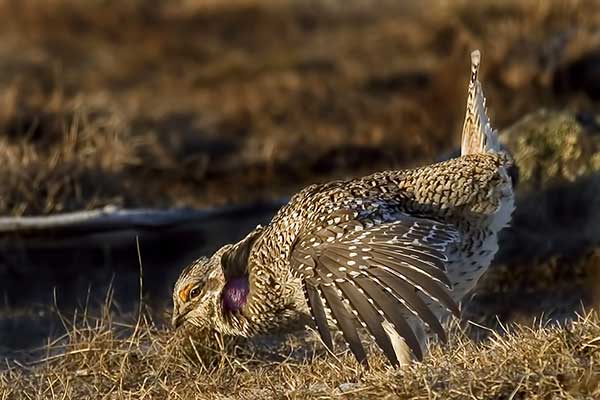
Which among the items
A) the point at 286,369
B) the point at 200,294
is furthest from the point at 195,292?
the point at 286,369

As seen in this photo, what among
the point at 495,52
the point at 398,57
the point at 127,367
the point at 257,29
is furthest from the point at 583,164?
the point at 257,29

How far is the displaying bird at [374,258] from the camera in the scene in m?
5.01

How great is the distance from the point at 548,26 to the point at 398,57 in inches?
93.3

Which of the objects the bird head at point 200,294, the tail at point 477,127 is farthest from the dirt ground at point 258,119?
the tail at point 477,127

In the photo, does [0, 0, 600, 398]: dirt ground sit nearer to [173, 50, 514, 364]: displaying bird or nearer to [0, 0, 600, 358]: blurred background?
[0, 0, 600, 358]: blurred background

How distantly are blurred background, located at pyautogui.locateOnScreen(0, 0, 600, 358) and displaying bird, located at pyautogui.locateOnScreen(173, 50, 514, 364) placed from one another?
1132mm

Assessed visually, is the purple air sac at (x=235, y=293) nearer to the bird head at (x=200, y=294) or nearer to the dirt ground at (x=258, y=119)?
the bird head at (x=200, y=294)

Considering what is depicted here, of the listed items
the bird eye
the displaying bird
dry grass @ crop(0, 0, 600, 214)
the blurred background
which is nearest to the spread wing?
the displaying bird

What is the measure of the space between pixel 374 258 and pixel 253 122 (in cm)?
767

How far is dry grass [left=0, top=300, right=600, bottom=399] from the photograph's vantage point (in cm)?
468

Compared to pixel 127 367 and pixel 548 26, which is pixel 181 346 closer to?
pixel 127 367

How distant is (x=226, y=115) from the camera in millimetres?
12828

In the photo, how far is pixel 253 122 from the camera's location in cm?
1269

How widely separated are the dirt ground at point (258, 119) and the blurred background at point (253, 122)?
21 mm
